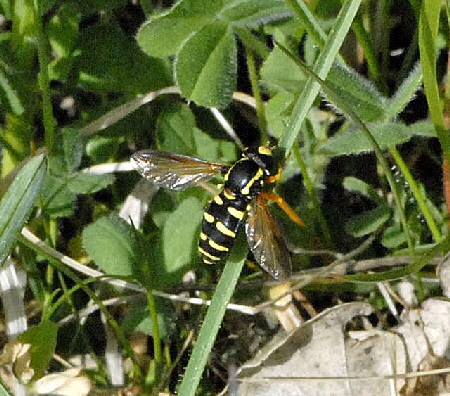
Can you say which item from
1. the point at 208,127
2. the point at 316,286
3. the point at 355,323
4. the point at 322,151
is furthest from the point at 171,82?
the point at 355,323

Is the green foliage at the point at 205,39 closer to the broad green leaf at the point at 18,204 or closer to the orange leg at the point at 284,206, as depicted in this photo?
the orange leg at the point at 284,206

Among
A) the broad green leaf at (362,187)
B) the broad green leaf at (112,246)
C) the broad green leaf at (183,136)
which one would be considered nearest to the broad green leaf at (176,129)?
the broad green leaf at (183,136)

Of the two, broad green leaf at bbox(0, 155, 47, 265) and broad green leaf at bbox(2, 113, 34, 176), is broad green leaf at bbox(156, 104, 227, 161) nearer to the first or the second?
broad green leaf at bbox(2, 113, 34, 176)

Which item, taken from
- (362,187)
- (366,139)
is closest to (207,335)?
(366,139)

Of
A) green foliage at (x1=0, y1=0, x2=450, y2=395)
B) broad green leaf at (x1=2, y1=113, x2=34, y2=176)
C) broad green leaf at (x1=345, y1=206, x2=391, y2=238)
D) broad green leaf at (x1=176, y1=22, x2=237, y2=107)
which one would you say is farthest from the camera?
broad green leaf at (x1=2, y1=113, x2=34, y2=176)

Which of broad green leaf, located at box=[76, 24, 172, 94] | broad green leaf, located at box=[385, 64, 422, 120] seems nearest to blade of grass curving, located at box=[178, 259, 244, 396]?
broad green leaf, located at box=[385, 64, 422, 120]
